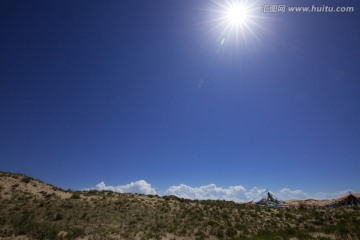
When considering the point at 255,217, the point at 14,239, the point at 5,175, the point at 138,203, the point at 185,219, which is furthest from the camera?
the point at 5,175

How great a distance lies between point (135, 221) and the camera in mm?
21250

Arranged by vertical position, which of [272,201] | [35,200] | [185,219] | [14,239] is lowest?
[14,239]

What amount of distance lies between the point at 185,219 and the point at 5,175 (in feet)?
93.8

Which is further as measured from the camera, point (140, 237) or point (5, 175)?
point (5, 175)

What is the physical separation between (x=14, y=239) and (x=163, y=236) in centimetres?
1091

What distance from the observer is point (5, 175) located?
32.4 meters

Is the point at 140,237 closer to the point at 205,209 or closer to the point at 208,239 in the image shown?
the point at 208,239

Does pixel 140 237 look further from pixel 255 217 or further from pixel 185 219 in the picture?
pixel 255 217

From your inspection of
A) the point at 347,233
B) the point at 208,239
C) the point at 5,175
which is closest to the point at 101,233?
the point at 208,239

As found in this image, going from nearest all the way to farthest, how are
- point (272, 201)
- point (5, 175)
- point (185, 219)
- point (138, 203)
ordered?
point (185, 219) → point (138, 203) → point (5, 175) → point (272, 201)

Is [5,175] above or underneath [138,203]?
above

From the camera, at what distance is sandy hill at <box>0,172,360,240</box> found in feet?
56.9

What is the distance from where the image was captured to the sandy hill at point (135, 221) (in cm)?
1733

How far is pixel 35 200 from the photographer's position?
24.3m
